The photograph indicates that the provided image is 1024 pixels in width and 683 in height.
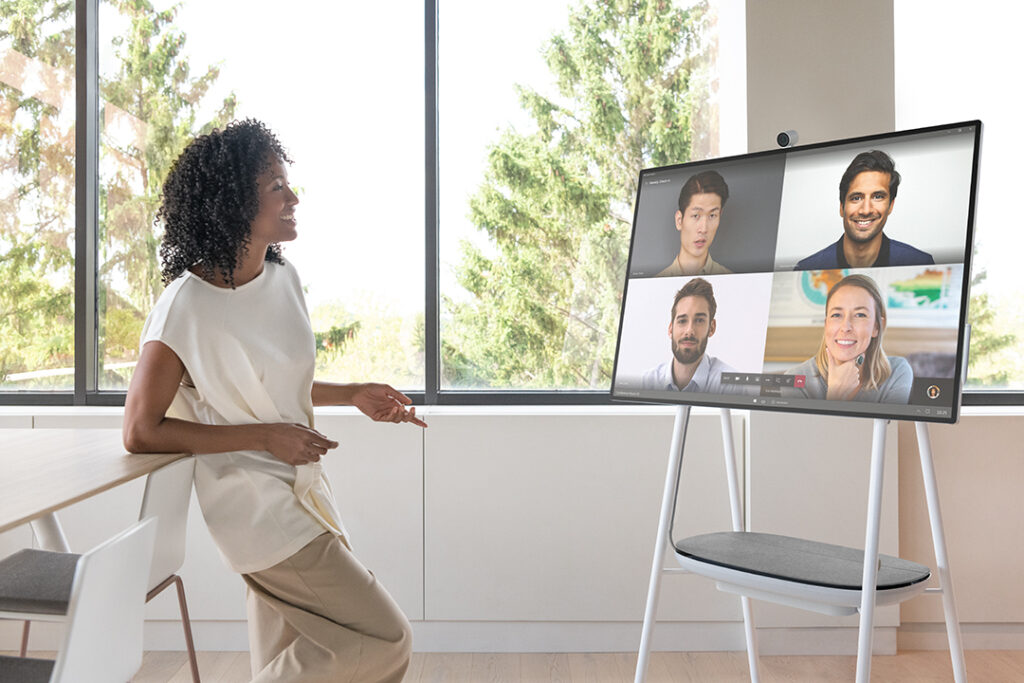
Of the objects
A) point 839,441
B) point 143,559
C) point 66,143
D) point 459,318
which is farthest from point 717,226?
point 66,143

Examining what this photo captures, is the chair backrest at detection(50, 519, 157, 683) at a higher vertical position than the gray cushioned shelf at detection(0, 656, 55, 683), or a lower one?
higher

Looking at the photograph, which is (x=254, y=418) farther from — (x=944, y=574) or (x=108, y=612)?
(x=944, y=574)

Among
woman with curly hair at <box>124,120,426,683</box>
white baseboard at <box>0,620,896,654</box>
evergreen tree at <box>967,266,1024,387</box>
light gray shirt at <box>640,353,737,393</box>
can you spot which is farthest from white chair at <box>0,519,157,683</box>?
evergreen tree at <box>967,266,1024,387</box>

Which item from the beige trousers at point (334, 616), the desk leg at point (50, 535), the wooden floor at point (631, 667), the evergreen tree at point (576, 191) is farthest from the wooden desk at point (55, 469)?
the evergreen tree at point (576, 191)

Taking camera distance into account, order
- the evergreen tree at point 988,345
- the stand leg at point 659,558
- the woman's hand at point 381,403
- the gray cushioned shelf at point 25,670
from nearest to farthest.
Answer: the gray cushioned shelf at point 25,670 → the woman's hand at point 381,403 → the stand leg at point 659,558 → the evergreen tree at point 988,345

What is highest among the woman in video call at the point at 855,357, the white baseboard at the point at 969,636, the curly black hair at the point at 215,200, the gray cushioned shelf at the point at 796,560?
the curly black hair at the point at 215,200

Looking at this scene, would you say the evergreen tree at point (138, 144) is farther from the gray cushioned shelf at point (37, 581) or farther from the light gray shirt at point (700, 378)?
the light gray shirt at point (700, 378)

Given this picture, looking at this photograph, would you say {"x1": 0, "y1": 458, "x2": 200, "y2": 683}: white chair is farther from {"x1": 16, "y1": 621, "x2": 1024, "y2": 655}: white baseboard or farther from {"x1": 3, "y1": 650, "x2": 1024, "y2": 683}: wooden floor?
{"x1": 16, "y1": 621, "x2": 1024, "y2": 655}: white baseboard

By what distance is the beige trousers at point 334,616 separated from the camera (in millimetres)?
1800

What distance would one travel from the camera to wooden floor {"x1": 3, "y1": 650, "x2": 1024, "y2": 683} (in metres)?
2.81

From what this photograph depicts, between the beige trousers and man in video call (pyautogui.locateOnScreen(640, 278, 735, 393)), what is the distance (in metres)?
0.93

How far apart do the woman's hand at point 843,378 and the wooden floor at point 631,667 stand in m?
1.19

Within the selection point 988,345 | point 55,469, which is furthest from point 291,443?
point 988,345

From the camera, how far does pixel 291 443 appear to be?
1.84 metres
